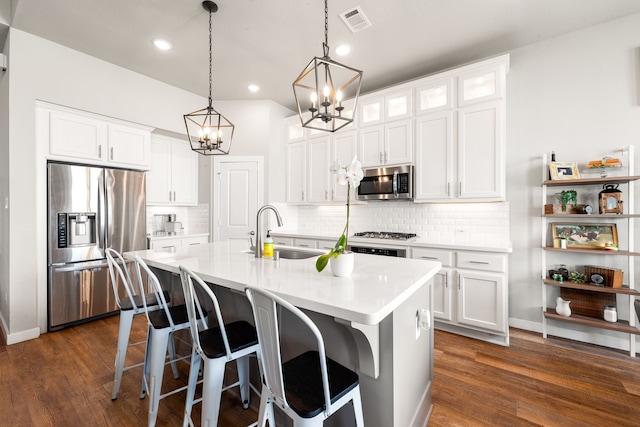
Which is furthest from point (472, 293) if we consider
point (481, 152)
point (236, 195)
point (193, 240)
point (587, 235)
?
point (193, 240)

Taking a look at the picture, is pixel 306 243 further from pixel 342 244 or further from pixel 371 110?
pixel 342 244

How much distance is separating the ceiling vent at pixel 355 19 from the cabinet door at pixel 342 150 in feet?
4.50

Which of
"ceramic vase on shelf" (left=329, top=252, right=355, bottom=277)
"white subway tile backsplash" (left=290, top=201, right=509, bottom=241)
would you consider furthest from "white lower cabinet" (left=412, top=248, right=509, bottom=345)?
"ceramic vase on shelf" (left=329, top=252, right=355, bottom=277)

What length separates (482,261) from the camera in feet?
9.20

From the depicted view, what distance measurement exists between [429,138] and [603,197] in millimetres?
1637

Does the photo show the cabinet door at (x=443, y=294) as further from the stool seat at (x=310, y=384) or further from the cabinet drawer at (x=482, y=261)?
Answer: the stool seat at (x=310, y=384)

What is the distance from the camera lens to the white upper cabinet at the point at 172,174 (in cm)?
432

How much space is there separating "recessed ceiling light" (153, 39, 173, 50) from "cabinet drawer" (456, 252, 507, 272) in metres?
3.74

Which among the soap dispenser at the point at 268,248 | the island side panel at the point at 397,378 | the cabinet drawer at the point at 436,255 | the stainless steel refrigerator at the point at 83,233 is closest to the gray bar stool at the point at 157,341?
the soap dispenser at the point at 268,248

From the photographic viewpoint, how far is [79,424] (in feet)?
Result: 5.79

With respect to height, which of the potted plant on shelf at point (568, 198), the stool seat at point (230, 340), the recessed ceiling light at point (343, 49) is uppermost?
the recessed ceiling light at point (343, 49)

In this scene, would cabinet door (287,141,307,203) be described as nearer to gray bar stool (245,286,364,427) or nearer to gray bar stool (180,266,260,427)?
gray bar stool (180,266,260,427)

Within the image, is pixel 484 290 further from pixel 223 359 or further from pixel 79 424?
pixel 79 424

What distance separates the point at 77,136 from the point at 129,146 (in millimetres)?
535
